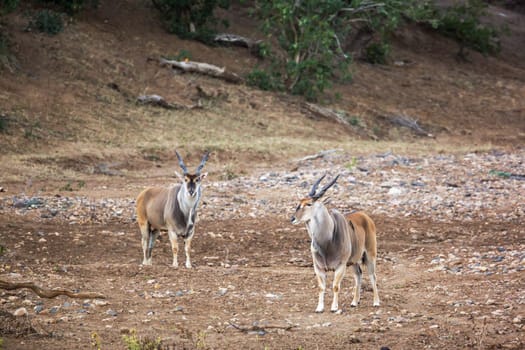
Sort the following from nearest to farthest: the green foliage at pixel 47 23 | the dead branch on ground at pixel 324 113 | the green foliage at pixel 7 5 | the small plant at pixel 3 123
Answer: the small plant at pixel 3 123, the green foliage at pixel 7 5, the green foliage at pixel 47 23, the dead branch on ground at pixel 324 113

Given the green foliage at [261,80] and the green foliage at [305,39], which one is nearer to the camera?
the green foliage at [305,39]

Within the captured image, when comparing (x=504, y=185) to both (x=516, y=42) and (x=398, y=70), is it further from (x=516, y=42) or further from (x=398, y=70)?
(x=516, y=42)

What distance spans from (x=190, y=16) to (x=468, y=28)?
44.2 ft

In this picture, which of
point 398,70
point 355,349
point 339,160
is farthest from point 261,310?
point 398,70

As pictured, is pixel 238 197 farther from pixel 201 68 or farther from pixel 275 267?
pixel 201 68

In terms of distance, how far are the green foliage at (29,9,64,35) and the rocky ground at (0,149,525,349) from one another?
11.0 meters

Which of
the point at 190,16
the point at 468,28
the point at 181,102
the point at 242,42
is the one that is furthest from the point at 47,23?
the point at 468,28

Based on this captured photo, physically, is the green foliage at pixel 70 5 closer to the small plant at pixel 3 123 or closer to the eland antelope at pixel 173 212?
the small plant at pixel 3 123

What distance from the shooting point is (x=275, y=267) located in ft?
35.7

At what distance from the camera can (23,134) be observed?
64.6ft

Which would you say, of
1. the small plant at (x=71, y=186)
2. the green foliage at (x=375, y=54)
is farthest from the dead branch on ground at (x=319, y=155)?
the green foliage at (x=375, y=54)

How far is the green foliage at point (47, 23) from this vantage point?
25891mm

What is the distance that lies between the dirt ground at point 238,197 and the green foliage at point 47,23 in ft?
1.53

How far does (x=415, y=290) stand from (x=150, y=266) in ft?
10.2
